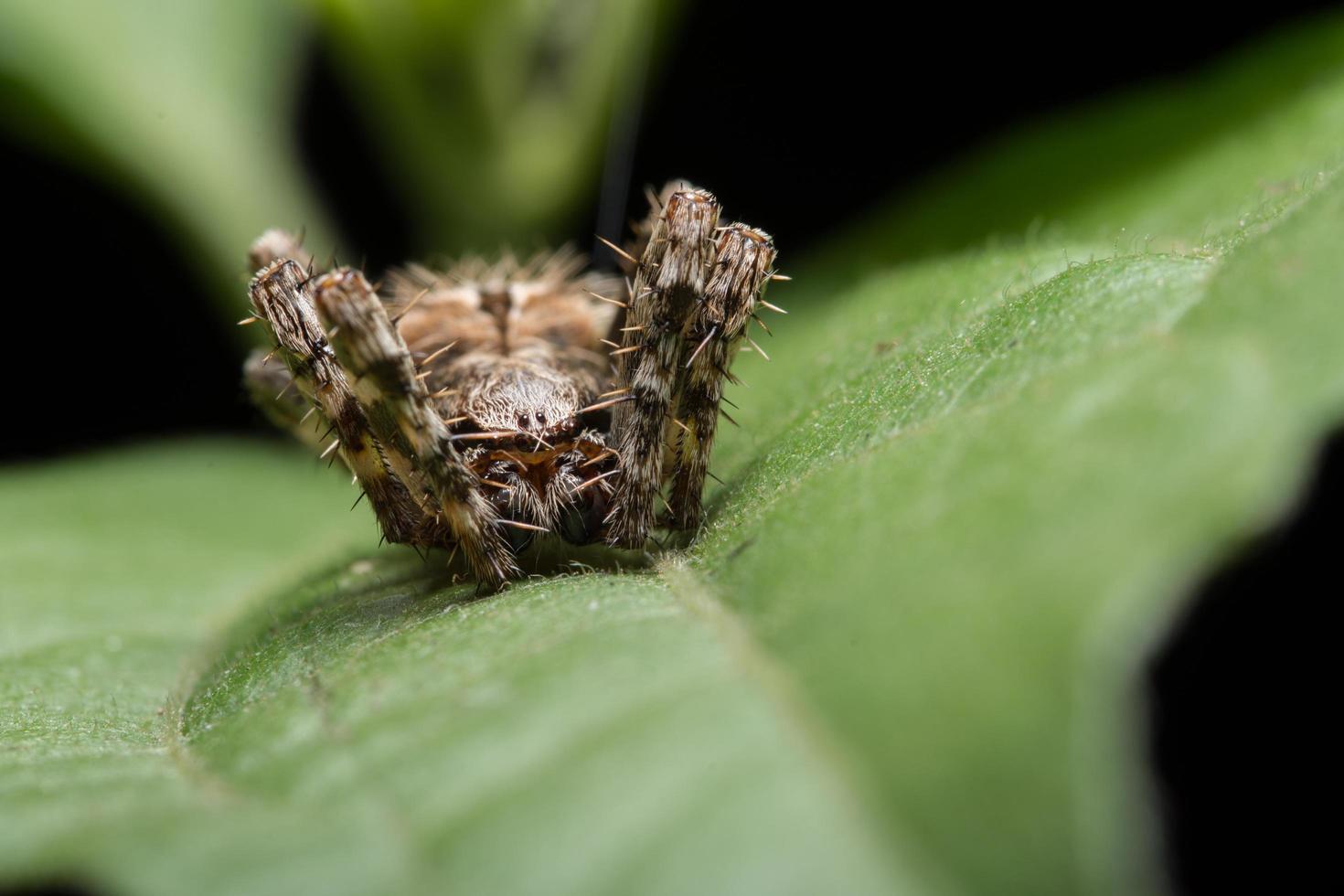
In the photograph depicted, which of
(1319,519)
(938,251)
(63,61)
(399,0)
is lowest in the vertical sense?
(938,251)

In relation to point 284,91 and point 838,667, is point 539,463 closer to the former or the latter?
point 838,667

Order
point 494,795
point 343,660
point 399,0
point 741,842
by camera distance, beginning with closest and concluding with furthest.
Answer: point 741,842 → point 494,795 → point 343,660 → point 399,0

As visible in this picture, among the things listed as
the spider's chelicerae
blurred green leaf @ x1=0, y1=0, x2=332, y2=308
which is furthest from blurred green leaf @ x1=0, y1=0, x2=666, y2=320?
the spider's chelicerae

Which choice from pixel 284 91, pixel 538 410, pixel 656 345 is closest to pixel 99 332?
pixel 284 91

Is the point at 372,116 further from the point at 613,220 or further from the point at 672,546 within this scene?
the point at 672,546

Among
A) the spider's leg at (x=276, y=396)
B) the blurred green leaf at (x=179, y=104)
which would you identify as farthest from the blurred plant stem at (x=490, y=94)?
the spider's leg at (x=276, y=396)

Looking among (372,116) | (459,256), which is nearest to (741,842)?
(459,256)

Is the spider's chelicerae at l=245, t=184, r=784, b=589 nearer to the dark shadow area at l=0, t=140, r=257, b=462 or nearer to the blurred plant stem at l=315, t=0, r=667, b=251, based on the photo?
the blurred plant stem at l=315, t=0, r=667, b=251
